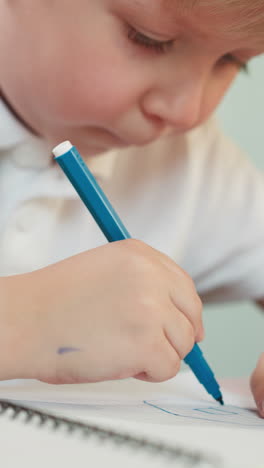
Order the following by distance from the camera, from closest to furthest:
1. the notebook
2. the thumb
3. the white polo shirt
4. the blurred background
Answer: the notebook, the thumb, the white polo shirt, the blurred background

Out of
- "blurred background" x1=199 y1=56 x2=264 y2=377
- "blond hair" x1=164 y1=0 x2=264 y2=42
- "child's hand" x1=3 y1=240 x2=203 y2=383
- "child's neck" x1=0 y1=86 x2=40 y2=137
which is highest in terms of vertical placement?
"child's neck" x1=0 y1=86 x2=40 y2=137

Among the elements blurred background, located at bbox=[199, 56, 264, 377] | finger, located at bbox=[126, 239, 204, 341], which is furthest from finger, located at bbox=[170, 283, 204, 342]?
blurred background, located at bbox=[199, 56, 264, 377]

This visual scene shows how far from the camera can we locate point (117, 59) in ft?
0.91

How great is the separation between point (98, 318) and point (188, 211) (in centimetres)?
22

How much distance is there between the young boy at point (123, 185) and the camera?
0.71ft

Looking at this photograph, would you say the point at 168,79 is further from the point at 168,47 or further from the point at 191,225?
the point at 191,225

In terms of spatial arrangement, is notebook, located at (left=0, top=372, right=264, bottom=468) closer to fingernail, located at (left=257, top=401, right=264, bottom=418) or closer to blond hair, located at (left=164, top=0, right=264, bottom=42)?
fingernail, located at (left=257, top=401, right=264, bottom=418)

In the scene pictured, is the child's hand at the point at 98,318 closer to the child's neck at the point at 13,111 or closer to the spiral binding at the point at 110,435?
the spiral binding at the point at 110,435

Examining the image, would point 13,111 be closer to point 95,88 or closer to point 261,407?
point 95,88

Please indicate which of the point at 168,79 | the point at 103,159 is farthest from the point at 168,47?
the point at 103,159

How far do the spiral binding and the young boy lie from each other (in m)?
0.03

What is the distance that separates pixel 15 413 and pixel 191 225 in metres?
0.26

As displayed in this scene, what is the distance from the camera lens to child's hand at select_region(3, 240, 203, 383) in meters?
0.21

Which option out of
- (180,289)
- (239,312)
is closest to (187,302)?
(180,289)
